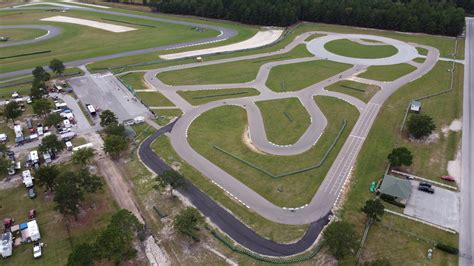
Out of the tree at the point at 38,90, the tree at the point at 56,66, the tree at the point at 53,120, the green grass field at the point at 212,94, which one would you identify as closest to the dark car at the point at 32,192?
the tree at the point at 53,120

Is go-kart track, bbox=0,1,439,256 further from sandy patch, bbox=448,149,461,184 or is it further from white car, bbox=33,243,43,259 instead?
white car, bbox=33,243,43,259

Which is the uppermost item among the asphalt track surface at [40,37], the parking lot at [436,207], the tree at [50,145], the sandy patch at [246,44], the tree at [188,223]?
the asphalt track surface at [40,37]

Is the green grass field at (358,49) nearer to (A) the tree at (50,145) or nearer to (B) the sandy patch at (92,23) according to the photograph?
(B) the sandy patch at (92,23)

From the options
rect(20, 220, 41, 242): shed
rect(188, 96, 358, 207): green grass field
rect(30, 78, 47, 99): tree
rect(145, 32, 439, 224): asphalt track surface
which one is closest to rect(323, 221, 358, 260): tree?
rect(145, 32, 439, 224): asphalt track surface

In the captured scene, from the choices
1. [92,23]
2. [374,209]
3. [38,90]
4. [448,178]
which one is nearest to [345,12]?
[448,178]

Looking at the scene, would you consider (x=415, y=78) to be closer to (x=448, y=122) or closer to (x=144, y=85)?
(x=448, y=122)

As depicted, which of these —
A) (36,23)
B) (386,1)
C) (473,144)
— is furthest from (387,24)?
(36,23)

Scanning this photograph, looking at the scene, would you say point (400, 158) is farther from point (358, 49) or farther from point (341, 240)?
point (358, 49)
